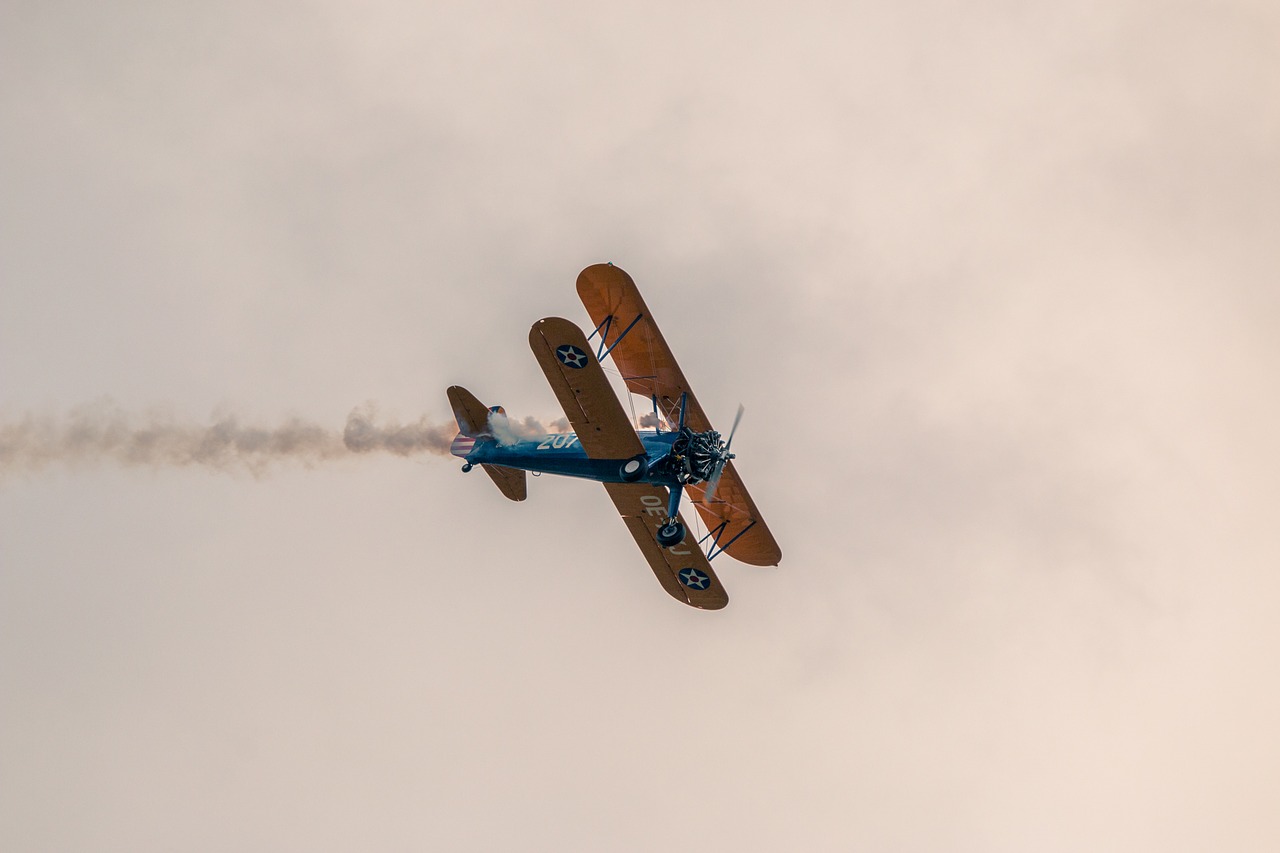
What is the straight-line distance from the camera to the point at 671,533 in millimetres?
29891

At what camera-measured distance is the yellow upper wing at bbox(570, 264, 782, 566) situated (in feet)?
91.3

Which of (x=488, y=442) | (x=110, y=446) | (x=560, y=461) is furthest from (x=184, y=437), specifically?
(x=560, y=461)

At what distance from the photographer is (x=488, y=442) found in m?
31.4

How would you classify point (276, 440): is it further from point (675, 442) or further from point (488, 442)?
point (675, 442)

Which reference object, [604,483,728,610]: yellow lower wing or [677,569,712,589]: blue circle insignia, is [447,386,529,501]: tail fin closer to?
[604,483,728,610]: yellow lower wing

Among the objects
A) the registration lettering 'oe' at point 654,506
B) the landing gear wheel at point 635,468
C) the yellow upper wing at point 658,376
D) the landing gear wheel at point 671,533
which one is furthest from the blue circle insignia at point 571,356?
the landing gear wheel at point 671,533

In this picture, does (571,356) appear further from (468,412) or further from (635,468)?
(468,412)

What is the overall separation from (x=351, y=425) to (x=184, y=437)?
510cm

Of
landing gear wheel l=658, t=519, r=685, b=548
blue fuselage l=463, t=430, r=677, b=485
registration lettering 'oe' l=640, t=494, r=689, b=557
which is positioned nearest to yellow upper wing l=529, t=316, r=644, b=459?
blue fuselage l=463, t=430, r=677, b=485

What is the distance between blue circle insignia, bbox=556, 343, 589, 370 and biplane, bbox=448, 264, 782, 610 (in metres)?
0.02

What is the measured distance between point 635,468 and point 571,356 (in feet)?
10.4

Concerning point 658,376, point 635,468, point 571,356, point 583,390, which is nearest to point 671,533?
point 635,468

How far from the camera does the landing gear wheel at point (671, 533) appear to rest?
2967 cm

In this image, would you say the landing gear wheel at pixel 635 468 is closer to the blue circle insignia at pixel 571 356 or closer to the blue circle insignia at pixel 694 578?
the blue circle insignia at pixel 571 356
